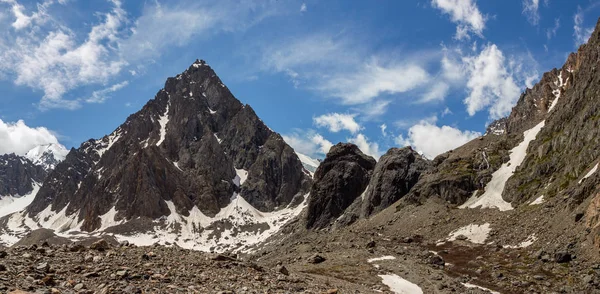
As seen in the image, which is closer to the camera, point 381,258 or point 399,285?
point 399,285

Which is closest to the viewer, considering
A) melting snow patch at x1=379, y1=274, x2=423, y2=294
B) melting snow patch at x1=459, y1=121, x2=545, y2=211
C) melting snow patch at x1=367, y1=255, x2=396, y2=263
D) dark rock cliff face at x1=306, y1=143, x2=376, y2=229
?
melting snow patch at x1=379, y1=274, x2=423, y2=294

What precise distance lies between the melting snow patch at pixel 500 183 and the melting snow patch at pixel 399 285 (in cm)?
5832

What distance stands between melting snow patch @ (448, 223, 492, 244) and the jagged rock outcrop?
5083 centimetres

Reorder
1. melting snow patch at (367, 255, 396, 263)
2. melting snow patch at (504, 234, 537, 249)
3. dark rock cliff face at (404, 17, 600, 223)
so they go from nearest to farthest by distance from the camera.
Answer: melting snow patch at (367, 255, 396, 263) < melting snow patch at (504, 234, 537, 249) < dark rock cliff face at (404, 17, 600, 223)

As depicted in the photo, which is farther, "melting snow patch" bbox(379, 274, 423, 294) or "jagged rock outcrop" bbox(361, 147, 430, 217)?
"jagged rock outcrop" bbox(361, 147, 430, 217)

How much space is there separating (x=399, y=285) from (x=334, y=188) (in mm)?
139220

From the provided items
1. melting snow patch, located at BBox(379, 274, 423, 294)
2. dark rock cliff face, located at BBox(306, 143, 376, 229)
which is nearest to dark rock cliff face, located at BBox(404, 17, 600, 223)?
melting snow patch, located at BBox(379, 274, 423, 294)

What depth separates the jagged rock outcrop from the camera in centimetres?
13662

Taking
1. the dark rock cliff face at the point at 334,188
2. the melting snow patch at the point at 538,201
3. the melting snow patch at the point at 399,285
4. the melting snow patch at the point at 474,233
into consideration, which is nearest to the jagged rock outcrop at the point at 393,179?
the dark rock cliff face at the point at 334,188

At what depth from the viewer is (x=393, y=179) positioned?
140250 millimetres

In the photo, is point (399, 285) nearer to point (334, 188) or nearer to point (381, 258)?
point (381, 258)

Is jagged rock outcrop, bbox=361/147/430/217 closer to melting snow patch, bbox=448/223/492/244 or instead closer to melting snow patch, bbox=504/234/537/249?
melting snow patch, bbox=448/223/492/244

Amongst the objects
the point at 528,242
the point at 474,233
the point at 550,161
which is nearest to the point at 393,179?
the point at 550,161

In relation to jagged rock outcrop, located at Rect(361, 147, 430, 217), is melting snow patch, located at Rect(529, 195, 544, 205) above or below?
below
